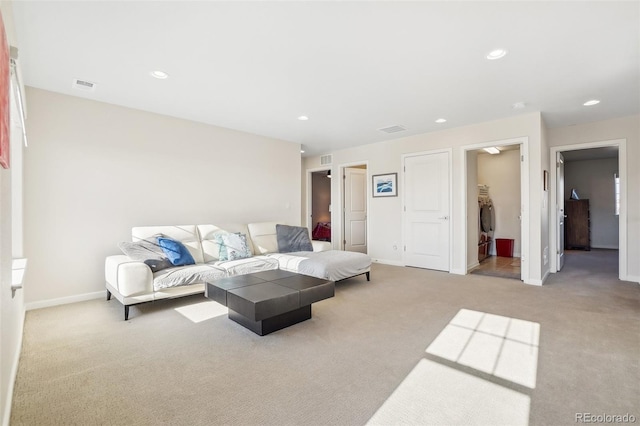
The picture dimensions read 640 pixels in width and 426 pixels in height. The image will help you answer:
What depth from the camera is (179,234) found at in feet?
13.2

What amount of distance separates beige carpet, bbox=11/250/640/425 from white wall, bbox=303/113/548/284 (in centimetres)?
140

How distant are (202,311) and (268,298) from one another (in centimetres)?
117

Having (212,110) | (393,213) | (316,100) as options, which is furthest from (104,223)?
(393,213)

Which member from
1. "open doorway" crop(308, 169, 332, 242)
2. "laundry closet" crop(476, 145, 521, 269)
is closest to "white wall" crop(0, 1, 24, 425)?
"laundry closet" crop(476, 145, 521, 269)

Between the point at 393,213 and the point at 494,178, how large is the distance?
3.10m

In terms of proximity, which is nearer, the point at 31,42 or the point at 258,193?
the point at 31,42

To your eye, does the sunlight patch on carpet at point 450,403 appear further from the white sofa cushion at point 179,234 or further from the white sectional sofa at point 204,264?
the white sofa cushion at point 179,234

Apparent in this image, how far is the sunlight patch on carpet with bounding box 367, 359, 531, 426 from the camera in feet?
5.08

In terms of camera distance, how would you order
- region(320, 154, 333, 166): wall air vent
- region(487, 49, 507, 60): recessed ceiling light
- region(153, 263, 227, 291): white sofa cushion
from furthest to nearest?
region(320, 154, 333, 166): wall air vent → region(153, 263, 227, 291): white sofa cushion → region(487, 49, 507, 60): recessed ceiling light

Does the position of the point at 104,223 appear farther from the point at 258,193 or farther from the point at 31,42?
the point at 258,193

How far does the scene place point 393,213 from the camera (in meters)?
5.92

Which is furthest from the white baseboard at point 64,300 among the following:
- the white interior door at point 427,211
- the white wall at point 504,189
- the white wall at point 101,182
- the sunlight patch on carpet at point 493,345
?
the white wall at point 504,189

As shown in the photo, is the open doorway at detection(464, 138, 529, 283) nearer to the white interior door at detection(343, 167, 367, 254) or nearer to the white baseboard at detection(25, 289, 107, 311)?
the white interior door at detection(343, 167, 367, 254)

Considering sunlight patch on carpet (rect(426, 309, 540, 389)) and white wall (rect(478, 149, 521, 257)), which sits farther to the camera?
white wall (rect(478, 149, 521, 257))
